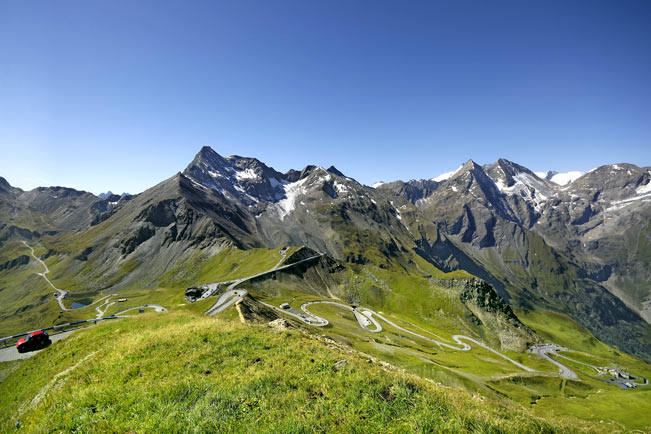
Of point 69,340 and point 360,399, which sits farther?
point 69,340

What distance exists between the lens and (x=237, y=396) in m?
12.1

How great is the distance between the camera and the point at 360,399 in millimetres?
12367

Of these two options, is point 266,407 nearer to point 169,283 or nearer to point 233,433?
point 233,433

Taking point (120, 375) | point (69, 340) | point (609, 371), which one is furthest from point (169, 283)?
point (609, 371)

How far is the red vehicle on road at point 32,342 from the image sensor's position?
107 feet

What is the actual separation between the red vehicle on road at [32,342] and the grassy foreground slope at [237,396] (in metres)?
17.1

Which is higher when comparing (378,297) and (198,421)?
(198,421)

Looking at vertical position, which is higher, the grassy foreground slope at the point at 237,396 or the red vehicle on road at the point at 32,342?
the grassy foreground slope at the point at 237,396

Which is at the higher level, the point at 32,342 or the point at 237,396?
the point at 237,396

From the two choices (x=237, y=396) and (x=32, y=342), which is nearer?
(x=237, y=396)

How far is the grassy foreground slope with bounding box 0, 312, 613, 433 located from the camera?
34.2 ft

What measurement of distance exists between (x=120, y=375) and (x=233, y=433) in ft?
30.8

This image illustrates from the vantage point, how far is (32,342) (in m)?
32.9

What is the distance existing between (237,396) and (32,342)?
3733 centimetres
